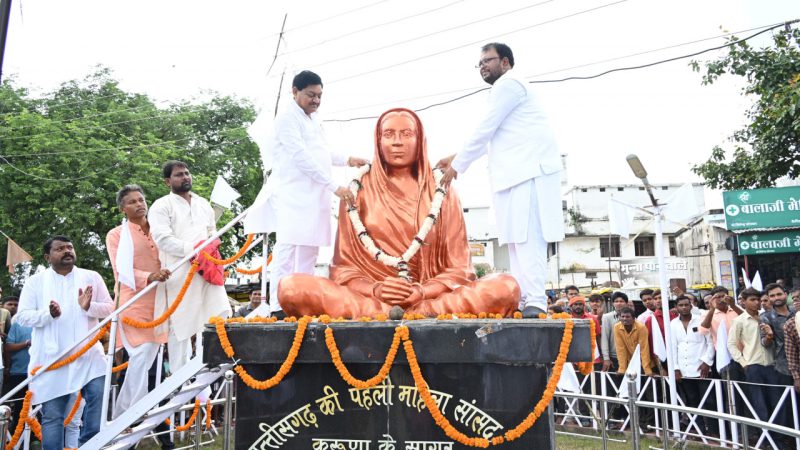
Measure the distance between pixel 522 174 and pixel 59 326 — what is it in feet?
14.7

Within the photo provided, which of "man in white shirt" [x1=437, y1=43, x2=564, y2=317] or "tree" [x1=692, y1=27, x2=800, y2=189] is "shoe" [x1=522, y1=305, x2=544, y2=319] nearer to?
"man in white shirt" [x1=437, y1=43, x2=564, y2=317]

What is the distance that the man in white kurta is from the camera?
261 inches

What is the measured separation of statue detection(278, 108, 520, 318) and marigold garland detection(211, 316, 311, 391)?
40 centimetres

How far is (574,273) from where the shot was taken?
34562 mm

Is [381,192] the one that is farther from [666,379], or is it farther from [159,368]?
[666,379]

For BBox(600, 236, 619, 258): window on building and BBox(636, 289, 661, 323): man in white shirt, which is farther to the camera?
BBox(600, 236, 619, 258): window on building

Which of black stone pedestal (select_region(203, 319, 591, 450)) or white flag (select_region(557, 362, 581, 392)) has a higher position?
black stone pedestal (select_region(203, 319, 591, 450))

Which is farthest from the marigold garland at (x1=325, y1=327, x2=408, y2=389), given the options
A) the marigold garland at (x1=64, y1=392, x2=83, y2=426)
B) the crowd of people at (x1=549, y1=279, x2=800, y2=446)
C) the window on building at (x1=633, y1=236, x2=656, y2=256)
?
the window on building at (x1=633, y1=236, x2=656, y2=256)

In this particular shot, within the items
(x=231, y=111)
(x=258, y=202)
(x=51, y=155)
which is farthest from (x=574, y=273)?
(x=258, y=202)

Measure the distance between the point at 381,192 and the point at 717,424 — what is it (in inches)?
237

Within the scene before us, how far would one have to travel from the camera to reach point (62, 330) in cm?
627

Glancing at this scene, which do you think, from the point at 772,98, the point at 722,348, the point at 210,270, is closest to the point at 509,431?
the point at 210,270

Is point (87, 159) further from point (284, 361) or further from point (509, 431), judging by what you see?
point (509, 431)

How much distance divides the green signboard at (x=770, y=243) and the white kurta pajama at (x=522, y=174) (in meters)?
11.5
